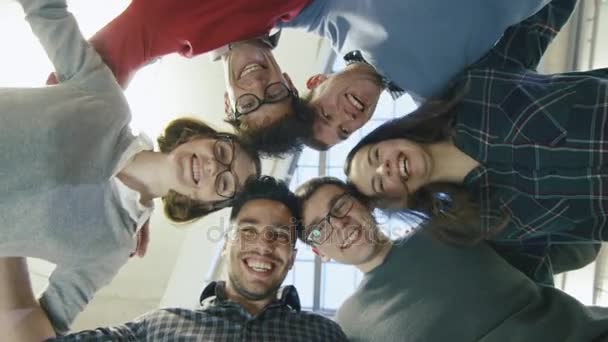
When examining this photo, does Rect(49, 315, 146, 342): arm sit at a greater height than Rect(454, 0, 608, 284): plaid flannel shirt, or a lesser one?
lesser

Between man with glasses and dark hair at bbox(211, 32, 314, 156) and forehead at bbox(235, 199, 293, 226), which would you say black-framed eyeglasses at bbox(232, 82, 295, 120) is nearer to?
man with glasses and dark hair at bbox(211, 32, 314, 156)

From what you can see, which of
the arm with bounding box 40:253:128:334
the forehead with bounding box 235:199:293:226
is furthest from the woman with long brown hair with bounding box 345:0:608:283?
the arm with bounding box 40:253:128:334

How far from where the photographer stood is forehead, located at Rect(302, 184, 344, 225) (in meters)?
1.42

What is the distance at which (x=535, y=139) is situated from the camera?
120 cm

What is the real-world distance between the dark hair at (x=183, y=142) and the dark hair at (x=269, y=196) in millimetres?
28

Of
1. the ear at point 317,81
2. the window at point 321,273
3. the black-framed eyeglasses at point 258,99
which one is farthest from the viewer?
the window at point 321,273

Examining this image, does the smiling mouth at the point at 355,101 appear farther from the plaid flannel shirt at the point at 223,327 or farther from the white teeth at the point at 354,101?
the plaid flannel shirt at the point at 223,327

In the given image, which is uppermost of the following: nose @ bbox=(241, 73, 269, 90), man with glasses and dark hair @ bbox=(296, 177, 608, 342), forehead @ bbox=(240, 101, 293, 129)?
nose @ bbox=(241, 73, 269, 90)

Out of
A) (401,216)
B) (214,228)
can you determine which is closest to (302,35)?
(214,228)

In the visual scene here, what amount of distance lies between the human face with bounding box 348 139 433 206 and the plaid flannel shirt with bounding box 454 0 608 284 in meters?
0.10

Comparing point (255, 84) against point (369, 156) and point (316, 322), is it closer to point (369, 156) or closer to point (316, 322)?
point (369, 156)

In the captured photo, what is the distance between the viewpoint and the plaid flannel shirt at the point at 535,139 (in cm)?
117

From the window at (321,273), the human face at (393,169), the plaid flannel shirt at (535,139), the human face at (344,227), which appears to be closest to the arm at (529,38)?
the plaid flannel shirt at (535,139)

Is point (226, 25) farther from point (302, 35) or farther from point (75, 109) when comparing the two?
point (302, 35)
